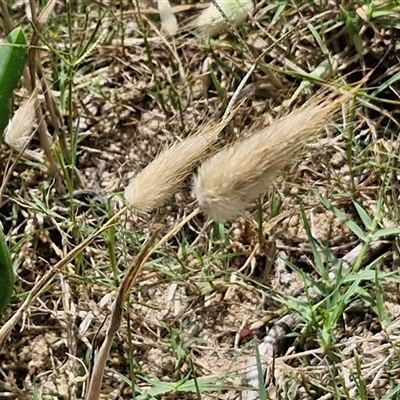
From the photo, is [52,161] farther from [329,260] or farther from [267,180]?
[267,180]

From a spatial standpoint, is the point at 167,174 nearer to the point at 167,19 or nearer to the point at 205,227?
the point at 205,227

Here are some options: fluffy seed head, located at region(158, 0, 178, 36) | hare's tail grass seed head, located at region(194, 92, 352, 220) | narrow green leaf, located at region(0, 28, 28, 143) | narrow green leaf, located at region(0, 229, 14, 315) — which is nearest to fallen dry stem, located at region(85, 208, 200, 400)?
hare's tail grass seed head, located at region(194, 92, 352, 220)

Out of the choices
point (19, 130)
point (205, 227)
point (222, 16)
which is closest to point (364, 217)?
point (205, 227)

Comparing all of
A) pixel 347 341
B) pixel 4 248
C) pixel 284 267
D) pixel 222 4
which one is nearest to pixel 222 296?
pixel 284 267

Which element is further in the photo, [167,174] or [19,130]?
[19,130]

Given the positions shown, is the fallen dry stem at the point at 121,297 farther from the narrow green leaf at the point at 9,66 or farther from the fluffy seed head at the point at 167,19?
the fluffy seed head at the point at 167,19

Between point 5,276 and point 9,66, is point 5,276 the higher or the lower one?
the lower one
